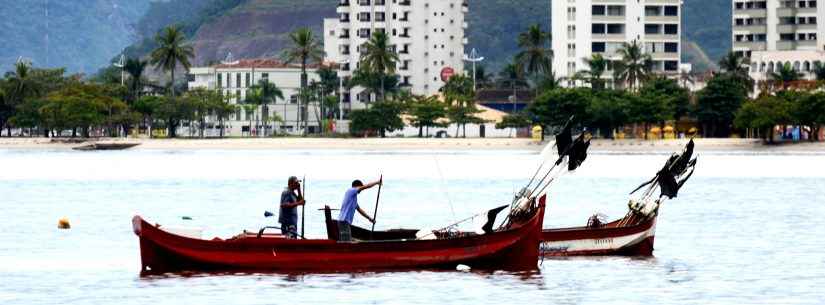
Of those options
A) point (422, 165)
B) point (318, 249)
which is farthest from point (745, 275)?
point (422, 165)

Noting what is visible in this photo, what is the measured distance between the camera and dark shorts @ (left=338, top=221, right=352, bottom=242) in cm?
4653

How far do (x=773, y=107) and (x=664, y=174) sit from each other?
14016 centimetres

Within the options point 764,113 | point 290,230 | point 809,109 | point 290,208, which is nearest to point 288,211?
point 290,208

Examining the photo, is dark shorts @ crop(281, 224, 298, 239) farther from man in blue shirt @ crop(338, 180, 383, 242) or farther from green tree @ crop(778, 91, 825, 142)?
green tree @ crop(778, 91, 825, 142)

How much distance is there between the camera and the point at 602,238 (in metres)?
53.2

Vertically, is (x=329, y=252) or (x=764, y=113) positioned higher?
(x=764, y=113)

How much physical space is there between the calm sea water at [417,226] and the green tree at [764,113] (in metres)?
23.6

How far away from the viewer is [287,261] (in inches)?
1836

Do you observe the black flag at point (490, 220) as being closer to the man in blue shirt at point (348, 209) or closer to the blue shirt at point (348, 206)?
the man in blue shirt at point (348, 209)

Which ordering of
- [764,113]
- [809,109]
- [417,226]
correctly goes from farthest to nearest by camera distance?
[809,109] < [764,113] < [417,226]

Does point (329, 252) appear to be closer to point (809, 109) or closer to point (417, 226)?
point (417, 226)

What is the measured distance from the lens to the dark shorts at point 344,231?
46.5 meters

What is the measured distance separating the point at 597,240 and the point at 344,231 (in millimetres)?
9877

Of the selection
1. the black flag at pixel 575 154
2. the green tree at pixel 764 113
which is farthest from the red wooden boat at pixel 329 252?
the green tree at pixel 764 113
